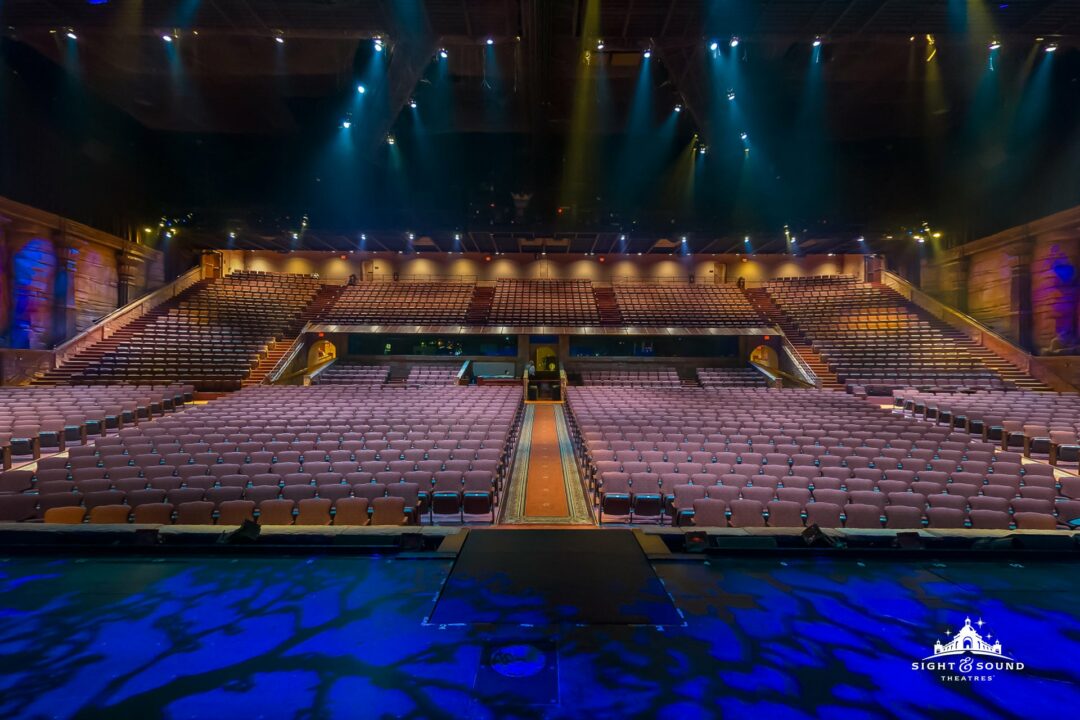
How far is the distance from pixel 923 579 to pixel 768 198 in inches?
750

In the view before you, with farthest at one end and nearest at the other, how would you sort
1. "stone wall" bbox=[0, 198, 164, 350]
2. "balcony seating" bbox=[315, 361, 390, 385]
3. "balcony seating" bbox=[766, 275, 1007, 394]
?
"balcony seating" bbox=[315, 361, 390, 385]
"balcony seating" bbox=[766, 275, 1007, 394]
"stone wall" bbox=[0, 198, 164, 350]

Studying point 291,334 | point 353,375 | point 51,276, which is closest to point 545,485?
point 353,375

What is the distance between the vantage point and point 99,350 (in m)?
15.5

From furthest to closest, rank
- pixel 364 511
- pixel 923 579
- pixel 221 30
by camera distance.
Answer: pixel 221 30 → pixel 364 511 → pixel 923 579

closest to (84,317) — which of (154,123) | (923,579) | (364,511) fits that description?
(154,123)

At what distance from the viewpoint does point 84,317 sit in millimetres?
15867

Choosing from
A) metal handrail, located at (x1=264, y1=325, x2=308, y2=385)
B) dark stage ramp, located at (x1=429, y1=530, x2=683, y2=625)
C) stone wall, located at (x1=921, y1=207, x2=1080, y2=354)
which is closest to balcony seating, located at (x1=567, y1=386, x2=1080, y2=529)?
dark stage ramp, located at (x1=429, y1=530, x2=683, y2=625)

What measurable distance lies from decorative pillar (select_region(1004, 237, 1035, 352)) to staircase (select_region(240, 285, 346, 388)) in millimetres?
26125

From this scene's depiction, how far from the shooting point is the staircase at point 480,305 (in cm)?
2031

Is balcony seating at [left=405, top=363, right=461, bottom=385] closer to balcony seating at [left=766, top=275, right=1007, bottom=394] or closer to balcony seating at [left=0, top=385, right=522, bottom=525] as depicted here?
balcony seating at [left=0, top=385, right=522, bottom=525]

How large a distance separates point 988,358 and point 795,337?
6036 mm

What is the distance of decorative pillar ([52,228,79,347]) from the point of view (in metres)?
14.7

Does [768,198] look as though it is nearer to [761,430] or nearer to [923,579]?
[761,430]

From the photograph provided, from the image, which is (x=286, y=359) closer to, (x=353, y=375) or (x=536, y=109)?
Answer: (x=353, y=375)
